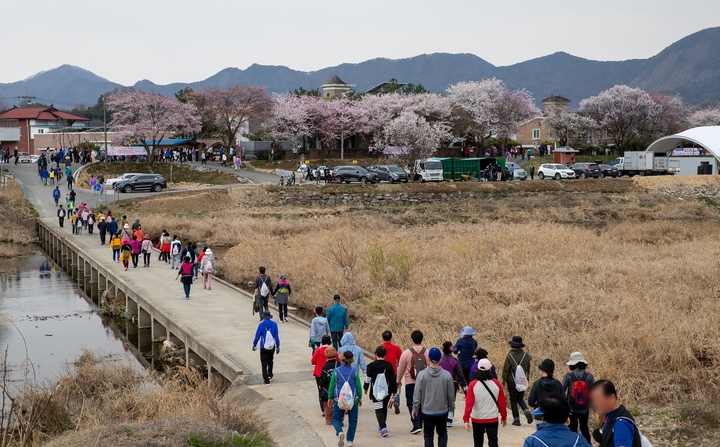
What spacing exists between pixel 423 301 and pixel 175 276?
8999 mm

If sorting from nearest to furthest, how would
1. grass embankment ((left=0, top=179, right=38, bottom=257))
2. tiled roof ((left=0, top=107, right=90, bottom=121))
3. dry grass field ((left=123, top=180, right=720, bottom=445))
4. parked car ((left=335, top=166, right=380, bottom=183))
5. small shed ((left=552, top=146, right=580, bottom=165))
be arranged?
1. dry grass field ((left=123, top=180, right=720, bottom=445))
2. grass embankment ((left=0, top=179, right=38, bottom=257))
3. parked car ((left=335, top=166, right=380, bottom=183))
4. small shed ((left=552, top=146, right=580, bottom=165))
5. tiled roof ((left=0, top=107, right=90, bottom=121))

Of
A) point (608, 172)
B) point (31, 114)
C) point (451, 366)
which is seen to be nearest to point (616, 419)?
point (451, 366)

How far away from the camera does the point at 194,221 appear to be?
38906mm

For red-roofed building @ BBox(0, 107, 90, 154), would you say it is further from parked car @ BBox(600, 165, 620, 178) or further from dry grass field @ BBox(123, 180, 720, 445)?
parked car @ BBox(600, 165, 620, 178)

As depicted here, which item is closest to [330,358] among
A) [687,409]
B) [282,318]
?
[687,409]

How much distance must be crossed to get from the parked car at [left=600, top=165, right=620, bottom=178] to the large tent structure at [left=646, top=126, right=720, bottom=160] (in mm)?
4301

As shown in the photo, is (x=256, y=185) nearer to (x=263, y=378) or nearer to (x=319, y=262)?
(x=319, y=262)

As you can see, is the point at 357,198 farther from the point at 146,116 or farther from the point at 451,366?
the point at 451,366

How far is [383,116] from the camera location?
7325 cm

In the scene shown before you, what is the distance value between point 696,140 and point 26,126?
2841 inches

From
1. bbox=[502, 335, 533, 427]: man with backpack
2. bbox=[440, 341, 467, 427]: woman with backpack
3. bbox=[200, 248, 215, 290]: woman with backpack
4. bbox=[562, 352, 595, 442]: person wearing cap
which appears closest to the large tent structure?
bbox=[200, 248, 215, 290]: woman with backpack

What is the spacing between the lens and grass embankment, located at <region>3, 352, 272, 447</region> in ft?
30.5

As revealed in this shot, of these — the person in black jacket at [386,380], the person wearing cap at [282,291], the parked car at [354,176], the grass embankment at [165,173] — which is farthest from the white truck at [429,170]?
the person in black jacket at [386,380]

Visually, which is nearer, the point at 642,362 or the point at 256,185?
the point at 642,362
